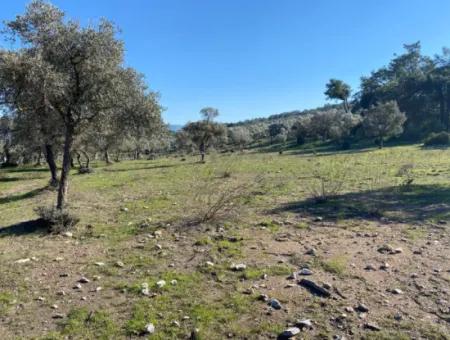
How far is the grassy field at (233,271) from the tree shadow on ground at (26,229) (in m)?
0.07

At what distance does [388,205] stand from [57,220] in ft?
32.7

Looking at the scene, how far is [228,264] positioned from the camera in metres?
6.71

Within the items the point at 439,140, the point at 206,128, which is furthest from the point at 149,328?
the point at 439,140

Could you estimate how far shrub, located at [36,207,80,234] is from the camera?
9.51m

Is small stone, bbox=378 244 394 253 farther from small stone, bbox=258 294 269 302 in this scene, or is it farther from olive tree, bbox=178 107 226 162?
olive tree, bbox=178 107 226 162

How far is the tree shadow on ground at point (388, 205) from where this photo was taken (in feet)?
32.3

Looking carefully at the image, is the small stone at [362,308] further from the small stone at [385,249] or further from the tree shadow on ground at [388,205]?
the tree shadow on ground at [388,205]

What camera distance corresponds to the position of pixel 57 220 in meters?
9.68

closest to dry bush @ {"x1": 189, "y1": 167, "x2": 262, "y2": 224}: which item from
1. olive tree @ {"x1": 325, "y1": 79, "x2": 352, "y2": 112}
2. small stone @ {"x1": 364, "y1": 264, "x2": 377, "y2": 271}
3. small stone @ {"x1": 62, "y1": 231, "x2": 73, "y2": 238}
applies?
small stone @ {"x1": 62, "y1": 231, "x2": 73, "y2": 238}

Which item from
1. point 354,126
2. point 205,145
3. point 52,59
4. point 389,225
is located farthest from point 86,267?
point 354,126

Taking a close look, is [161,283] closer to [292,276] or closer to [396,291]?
[292,276]

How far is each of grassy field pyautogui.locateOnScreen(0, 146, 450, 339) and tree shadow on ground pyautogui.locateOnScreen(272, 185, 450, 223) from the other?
0.06 m

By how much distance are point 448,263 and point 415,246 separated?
0.99 metres

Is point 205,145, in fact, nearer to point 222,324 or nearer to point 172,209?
point 172,209
